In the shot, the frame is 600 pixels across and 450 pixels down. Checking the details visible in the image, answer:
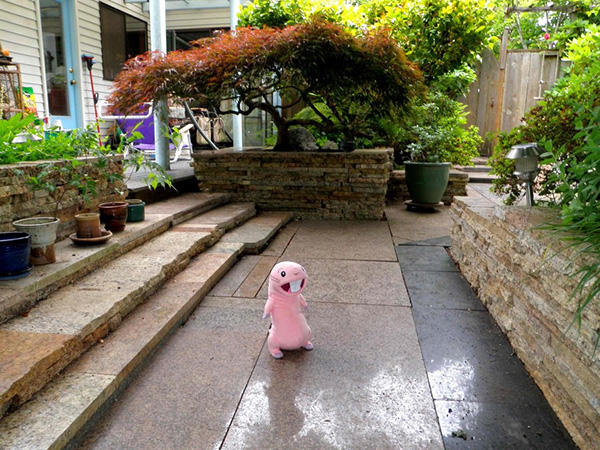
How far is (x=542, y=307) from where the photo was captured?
1909 millimetres

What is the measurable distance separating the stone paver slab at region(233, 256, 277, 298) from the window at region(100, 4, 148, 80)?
5.88 meters

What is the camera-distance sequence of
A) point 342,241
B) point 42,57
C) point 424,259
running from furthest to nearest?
point 42,57 < point 342,241 < point 424,259

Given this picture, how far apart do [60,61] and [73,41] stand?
1.25ft

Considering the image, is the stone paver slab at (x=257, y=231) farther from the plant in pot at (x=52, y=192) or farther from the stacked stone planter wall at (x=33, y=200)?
the plant in pot at (x=52, y=192)

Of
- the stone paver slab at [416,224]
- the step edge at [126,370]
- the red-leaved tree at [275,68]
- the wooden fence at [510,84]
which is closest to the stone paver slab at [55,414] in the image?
the step edge at [126,370]

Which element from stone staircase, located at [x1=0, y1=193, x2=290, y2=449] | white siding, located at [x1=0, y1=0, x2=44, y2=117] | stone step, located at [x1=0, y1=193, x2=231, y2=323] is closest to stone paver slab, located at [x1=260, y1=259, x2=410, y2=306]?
stone staircase, located at [x1=0, y1=193, x2=290, y2=449]

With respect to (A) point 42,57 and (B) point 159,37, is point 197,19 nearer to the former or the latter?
(A) point 42,57

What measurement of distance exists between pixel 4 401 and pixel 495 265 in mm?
2401

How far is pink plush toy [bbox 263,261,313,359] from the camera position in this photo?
2.10 m

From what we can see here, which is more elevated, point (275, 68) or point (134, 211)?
point (275, 68)

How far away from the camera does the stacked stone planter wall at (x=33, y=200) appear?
2346 mm

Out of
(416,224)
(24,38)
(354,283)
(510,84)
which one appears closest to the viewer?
(354,283)

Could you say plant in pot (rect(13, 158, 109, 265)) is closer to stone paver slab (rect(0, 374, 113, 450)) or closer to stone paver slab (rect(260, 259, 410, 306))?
stone paver slab (rect(0, 374, 113, 450))

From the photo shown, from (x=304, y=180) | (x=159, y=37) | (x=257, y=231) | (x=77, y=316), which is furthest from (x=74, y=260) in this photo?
(x=159, y=37)
